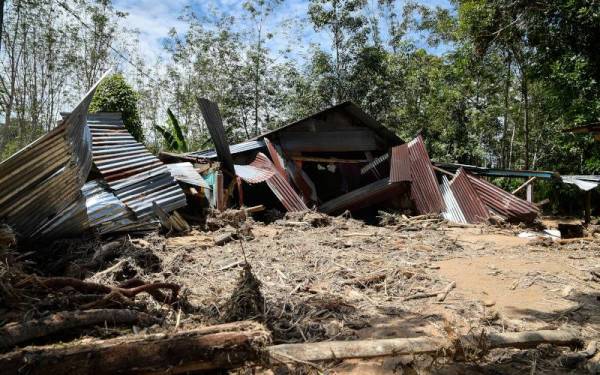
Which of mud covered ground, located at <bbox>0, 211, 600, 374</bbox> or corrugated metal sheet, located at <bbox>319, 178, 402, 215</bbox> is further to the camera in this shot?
corrugated metal sheet, located at <bbox>319, 178, 402, 215</bbox>

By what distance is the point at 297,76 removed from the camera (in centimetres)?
2495

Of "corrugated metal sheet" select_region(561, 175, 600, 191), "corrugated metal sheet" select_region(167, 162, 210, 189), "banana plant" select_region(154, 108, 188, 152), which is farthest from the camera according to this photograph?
"banana plant" select_region(154, 108, 188, 152)

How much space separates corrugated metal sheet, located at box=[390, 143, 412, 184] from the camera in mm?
11281

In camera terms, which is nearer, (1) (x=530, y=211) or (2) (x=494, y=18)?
(1) (x=530, y=211)

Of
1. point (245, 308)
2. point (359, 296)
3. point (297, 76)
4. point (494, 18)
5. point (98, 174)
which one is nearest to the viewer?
point (245, 308)

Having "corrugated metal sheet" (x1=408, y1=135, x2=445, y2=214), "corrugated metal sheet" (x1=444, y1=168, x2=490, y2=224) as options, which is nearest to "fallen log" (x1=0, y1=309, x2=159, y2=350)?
"corrugated metal sheet" (x1=408, y1=135, x2=445, y2=214)

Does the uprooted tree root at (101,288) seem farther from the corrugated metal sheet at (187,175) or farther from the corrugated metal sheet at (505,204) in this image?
the corrugated metal sheet at (505,204)

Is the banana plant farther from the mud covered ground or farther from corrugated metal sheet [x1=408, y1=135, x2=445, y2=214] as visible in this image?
corrugated metal sheet [x1=408, y1=135, x2=445, y2=214]

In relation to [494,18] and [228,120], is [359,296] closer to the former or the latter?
[494,18]

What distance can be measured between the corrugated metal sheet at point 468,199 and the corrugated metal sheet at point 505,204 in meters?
0.25

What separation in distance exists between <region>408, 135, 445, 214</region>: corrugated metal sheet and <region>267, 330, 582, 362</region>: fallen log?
7.98 m

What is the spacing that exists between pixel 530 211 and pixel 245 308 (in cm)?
972

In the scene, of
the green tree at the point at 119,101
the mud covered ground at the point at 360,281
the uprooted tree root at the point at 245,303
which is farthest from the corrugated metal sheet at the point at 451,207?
the green tree at the point at 119,101

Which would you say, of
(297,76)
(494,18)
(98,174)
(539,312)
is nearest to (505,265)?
(539,312)
